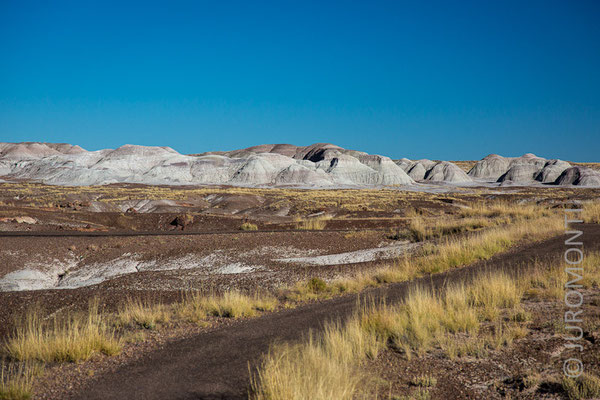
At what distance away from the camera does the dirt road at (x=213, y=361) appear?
17.1 feet

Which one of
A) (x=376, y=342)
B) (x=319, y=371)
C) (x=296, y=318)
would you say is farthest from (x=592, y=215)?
(x=319, y=371)

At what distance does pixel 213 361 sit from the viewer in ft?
20.1

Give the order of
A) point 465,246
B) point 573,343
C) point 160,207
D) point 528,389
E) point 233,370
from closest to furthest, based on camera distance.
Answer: point 528,389, point 233,370, point 573,343, point 465,246, point 160,207

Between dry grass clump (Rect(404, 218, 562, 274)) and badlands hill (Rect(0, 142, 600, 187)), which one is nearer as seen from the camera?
dry grass clump (Rect(404, 218, 562, 274))

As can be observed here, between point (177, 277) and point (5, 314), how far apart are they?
4.77 meters

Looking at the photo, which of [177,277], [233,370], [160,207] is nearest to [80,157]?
[160,207]

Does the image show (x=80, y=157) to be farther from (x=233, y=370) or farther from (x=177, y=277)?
(x=233, y=370)

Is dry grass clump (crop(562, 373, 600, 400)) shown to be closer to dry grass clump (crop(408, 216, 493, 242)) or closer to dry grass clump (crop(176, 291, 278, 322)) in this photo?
dry grass clump (crop(176, 291, 278, 322))

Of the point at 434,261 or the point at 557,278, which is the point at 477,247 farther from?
the point at 557,278

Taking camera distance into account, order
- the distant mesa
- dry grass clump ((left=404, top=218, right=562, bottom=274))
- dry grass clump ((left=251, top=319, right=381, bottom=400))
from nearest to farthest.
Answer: dry grass clump ((left=251, top=319, right=381, bottom=400)), dry grass clump ((left=404, top=218, right=562, bottom=274)), the distant mesa

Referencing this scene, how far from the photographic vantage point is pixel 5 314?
10070 millimetres

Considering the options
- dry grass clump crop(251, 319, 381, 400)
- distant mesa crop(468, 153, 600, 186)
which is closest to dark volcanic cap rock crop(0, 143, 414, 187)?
distant mesa crop(468, 153, 600, 186)

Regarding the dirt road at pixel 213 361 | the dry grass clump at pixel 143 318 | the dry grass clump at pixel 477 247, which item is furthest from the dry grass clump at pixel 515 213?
the dry grass clump at pixel 143 318

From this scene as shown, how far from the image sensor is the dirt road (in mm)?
5218
